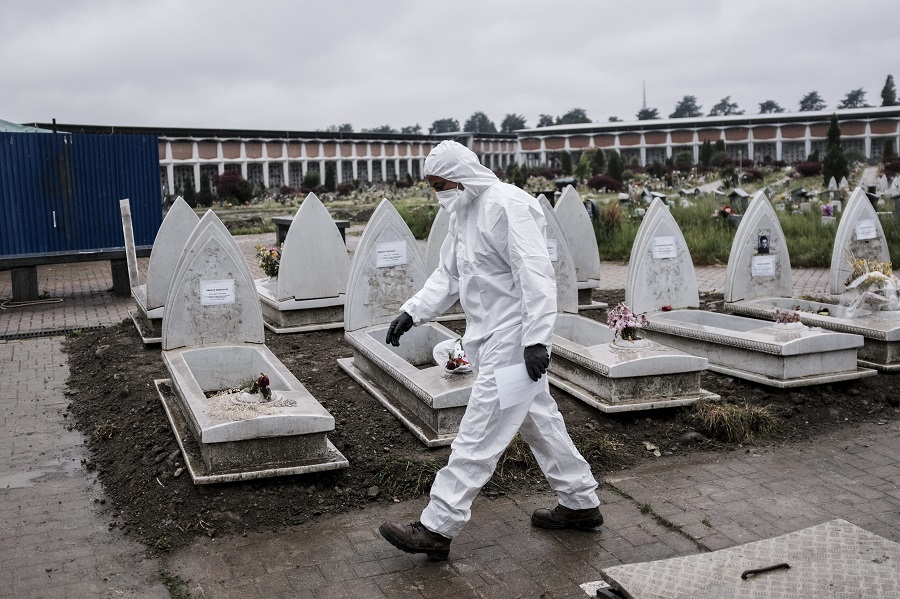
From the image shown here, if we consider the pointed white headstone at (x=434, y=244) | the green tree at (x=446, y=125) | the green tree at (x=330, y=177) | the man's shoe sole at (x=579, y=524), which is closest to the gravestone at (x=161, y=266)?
the pointed white headstone at (x=434, y=244)

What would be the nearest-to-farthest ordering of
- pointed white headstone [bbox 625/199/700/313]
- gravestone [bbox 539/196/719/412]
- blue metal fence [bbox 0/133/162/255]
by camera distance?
gravestone [bbox 539/196/719/412]
pointed white headstone [bbox 625/199/700/313]
blue metal fence [bbox 0/133/162/255]

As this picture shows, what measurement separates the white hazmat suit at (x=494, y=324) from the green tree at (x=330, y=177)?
37.4 metres

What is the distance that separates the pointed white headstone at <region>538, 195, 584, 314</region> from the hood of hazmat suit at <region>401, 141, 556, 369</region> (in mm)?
4306

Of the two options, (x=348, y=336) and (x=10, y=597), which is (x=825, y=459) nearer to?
(x=348, y=336)

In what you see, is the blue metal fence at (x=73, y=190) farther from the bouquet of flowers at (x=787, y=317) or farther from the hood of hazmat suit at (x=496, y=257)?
the hood of hazmat suit at (x=496, y=257)

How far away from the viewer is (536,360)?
3.86 meters

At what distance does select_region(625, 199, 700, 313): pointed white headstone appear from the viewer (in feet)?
27.2

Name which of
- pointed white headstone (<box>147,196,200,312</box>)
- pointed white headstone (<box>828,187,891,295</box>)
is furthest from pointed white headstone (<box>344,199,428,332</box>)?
pointed white headstone (<box>828,187,891,295</box>)

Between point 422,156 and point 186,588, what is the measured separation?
176ft

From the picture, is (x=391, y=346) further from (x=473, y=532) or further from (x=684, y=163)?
(x=684, y=163)

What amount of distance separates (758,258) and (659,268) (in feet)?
5.00

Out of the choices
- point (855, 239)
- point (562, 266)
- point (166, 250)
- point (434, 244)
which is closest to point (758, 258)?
point (855, 239)

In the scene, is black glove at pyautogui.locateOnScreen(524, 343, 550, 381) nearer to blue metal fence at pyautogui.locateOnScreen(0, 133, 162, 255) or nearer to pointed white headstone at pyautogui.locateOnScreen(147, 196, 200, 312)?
pointed white headstone at pyautogui.locateOnScreen(147, 196, 200, 312)

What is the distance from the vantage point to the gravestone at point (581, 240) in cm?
1052
